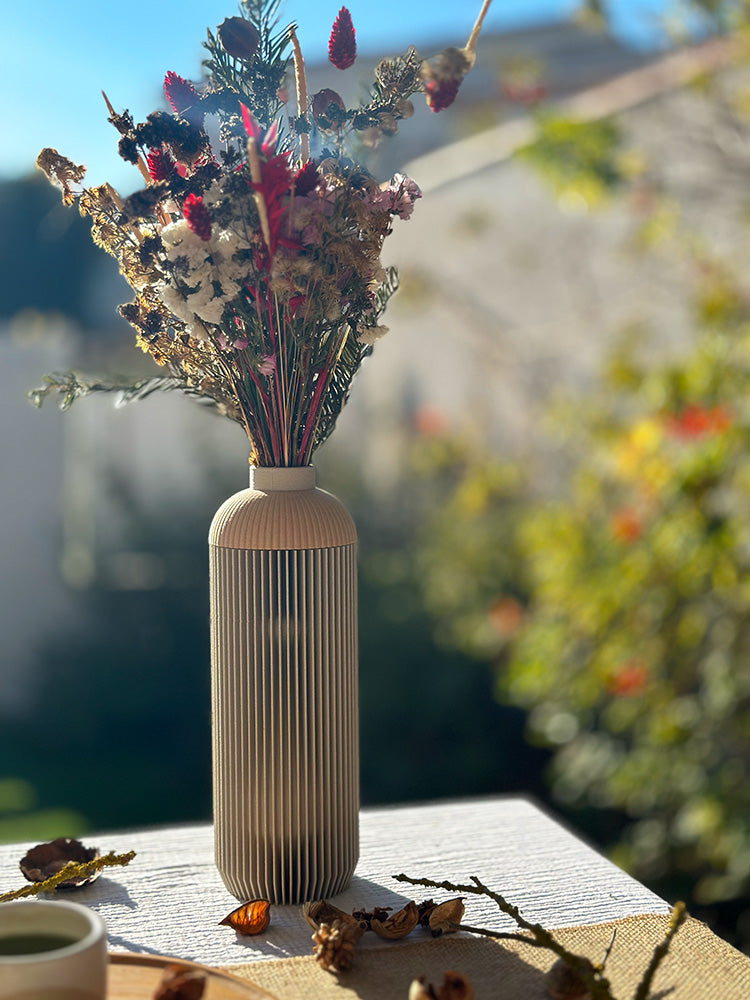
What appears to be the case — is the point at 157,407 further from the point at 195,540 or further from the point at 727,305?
the point at 727,305

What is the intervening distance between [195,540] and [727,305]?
1919 millimetres

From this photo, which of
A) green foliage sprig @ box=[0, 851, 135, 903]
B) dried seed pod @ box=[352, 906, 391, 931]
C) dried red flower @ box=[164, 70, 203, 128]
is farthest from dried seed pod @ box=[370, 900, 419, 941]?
dried red flower @ box=[164, 70, 203, 128]

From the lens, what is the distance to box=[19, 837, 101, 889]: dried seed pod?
1.01m

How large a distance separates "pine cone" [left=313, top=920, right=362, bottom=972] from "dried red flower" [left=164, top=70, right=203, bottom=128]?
728 millimetres

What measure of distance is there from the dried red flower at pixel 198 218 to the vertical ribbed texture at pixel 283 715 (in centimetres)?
29

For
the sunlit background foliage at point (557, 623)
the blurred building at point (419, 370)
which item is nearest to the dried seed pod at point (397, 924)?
the sunlit background foliage at point (557, 623)

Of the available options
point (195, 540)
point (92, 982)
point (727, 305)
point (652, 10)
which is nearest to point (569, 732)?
point (727, 305)

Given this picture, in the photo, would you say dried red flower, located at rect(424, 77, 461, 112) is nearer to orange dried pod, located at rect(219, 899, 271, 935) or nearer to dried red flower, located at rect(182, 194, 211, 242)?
dried red flower, located at rect(182, 194, 211, 242)

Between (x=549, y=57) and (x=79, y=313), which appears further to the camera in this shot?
(x=549, y=57)

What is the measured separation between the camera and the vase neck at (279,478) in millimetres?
982

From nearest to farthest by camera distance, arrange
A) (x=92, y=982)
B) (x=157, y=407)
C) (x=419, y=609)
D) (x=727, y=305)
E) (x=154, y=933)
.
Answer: (x=92, y=982) < (x=154, y=933) < (x=727, y=305) < (x=419, y=609) < (x=157, y=407)

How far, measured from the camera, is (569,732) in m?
2.46

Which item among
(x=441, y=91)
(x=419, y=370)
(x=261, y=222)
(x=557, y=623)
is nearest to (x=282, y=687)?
(x=261, y=222)

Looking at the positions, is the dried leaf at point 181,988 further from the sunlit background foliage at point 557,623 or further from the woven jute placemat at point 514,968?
the sunlit background foliage at point 557,623
